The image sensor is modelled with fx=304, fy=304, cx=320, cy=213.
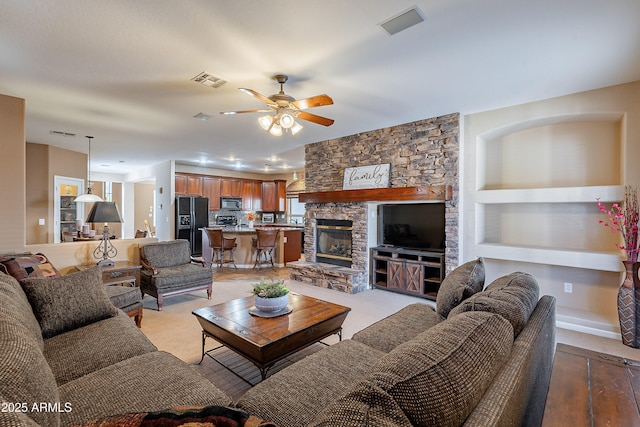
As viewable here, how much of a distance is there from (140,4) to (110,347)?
7.26ft

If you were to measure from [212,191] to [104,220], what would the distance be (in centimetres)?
507

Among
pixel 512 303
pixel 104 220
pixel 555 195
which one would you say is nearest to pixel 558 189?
pixel 555 195

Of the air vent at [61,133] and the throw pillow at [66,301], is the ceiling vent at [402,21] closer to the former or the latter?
the throw pillow at [66,301]

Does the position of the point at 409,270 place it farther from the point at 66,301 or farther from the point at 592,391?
the point at 66,301

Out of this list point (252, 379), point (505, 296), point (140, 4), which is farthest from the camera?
point (252, 379)

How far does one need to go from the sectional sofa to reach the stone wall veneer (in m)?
2.08

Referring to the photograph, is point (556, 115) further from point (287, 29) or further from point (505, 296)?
point (287, 29)

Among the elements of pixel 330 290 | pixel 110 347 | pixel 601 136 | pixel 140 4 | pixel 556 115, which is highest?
pixel 140 4

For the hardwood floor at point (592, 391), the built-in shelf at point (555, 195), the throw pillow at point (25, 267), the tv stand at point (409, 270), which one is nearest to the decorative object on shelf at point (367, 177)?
the tv stand at point (409, 270)

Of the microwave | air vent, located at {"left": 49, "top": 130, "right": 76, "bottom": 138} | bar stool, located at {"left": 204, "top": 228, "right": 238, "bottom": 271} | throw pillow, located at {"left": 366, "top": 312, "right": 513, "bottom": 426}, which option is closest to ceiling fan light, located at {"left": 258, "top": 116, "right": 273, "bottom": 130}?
throw pillow, located at {"left": 366, "top": 312, "right": 513, "bottom": 426}

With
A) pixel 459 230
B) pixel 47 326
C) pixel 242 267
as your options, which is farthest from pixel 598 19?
pixel 242 267

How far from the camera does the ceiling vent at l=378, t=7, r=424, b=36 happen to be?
2096 mm

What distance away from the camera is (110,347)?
6.14ft

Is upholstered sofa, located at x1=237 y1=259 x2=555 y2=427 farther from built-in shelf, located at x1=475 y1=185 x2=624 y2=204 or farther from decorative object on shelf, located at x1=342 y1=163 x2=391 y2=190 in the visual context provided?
decorative object on shelf, located at x1=342 y1=163 x2=391 y2=190
